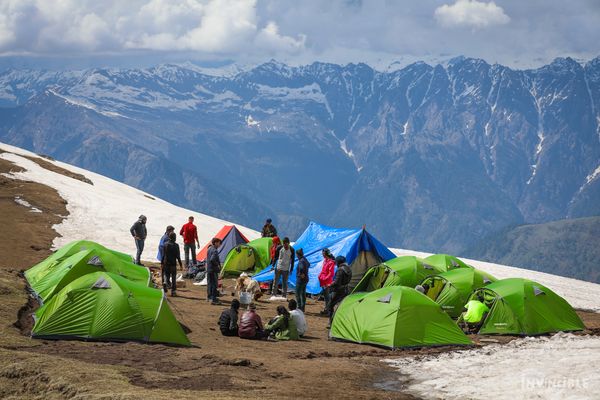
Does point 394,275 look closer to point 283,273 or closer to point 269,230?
point 283,273

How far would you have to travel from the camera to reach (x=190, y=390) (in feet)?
59.4

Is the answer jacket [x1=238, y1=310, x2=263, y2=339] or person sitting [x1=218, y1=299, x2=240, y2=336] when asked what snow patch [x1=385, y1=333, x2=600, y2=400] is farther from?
person sitting [x1=218, y1=299, x2=240, y2=336]

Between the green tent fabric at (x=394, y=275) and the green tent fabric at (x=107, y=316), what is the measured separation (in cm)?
1232

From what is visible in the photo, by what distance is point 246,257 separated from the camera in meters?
42.8

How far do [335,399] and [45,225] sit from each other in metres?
40.9

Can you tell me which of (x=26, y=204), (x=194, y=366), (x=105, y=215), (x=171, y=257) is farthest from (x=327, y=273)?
(x=105, y=215)

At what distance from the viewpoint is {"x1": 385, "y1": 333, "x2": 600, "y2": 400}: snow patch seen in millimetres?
18516

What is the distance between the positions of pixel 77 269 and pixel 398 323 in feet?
41.2

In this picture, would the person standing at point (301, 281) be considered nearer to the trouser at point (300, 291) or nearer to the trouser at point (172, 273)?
the trouser at point (300, 291)

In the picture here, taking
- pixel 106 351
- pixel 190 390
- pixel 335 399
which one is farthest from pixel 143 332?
pixel 335 399

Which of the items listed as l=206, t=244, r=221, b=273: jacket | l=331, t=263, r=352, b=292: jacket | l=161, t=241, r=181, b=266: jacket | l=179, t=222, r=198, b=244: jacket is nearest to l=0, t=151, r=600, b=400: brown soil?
l=331, t=263, r=352, b=292: jacket

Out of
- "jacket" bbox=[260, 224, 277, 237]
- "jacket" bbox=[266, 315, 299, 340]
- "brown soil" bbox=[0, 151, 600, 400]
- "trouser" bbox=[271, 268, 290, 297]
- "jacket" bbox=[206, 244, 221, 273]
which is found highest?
"jacket" bbox=[260, 224, 277, 237]

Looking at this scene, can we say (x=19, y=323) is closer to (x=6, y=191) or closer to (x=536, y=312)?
(x=536, y=312)

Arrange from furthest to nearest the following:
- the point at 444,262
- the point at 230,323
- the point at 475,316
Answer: the point at 444,262, the point at 475,316, the point at 230,323
